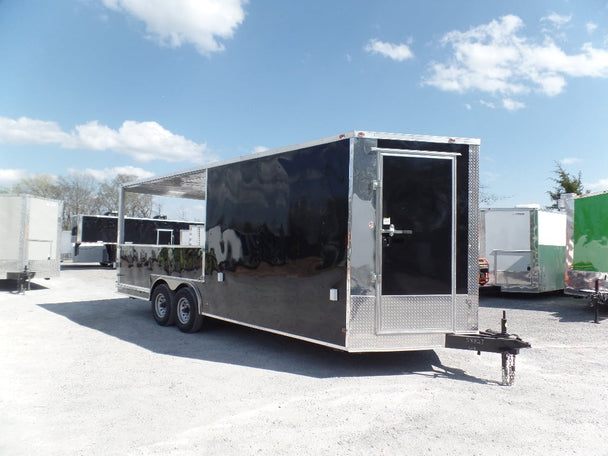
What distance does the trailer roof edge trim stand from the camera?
5.12m

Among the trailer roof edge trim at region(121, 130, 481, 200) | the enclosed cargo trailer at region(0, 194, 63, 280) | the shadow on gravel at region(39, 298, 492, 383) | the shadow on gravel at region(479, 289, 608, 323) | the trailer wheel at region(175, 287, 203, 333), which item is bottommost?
the shadow on gravel at region(39, 298, 492, 383)

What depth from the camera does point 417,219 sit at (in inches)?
204

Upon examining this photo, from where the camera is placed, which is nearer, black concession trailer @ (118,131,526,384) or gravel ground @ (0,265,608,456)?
gravel ground @ (0,265,608,456)

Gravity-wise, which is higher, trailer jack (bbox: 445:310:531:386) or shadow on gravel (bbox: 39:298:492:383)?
trailer jack (bbox: 445:310:531:386)

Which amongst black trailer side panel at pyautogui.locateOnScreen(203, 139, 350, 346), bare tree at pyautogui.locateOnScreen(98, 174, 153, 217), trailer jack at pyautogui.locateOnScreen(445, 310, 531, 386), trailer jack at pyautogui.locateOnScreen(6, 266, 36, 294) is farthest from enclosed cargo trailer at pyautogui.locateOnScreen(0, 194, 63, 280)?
bare tree at pyautogui.locateOnScreen(98, 174, 153, 217)

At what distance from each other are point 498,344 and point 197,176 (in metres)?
5.47

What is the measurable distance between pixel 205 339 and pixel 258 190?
2559mm

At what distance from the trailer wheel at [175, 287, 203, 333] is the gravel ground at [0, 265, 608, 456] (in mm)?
239

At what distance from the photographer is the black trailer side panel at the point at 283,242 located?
5.10 m

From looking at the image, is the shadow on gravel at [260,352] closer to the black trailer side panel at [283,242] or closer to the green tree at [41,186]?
the black trailer side panel at [283,242]

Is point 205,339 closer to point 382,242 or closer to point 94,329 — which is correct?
point 94,329

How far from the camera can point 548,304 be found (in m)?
11.4

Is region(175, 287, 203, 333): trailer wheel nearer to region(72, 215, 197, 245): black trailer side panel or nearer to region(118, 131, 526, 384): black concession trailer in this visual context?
region(118, 131, 526, 384): black concession trailer

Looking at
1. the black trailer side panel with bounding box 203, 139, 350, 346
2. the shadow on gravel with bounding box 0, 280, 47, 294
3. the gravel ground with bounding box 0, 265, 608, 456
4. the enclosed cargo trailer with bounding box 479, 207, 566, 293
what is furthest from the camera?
the shadow on gravel with bounding box 0, 280, 47, 294
